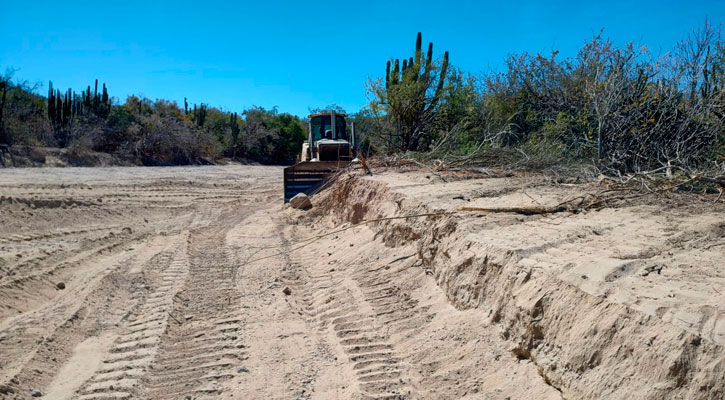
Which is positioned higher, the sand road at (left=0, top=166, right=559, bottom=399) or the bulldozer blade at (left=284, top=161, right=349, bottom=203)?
the bulldozer blade at (left=284, top=161, right=349, bottom=203)

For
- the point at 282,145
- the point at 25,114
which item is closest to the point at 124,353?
the point at 25,114

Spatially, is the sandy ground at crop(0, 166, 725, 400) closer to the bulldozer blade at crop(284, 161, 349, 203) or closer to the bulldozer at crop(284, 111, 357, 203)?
the bulldozer blade at crop(284, 161, 349, 203)

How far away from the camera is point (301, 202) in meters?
13.3

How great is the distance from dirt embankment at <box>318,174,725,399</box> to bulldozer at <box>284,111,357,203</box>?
7808 mm

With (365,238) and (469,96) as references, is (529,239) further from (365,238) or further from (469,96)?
(469,96)

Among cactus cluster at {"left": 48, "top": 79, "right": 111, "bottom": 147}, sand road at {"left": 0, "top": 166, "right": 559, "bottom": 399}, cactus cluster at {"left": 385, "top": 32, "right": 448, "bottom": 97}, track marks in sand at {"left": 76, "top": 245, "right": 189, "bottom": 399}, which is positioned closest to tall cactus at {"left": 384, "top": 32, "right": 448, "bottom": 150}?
cactus cluster at {"left": 385, "top": 32, "right": 448, "bottom": 97}

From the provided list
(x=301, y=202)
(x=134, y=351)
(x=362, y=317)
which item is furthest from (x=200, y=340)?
(x=301, y=202)

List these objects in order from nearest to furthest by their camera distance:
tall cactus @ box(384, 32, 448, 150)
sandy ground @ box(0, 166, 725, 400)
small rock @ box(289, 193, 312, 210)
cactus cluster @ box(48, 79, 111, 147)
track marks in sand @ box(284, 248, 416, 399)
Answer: sandy ground @ box(0, 166, 725, 400), track marks in sand @ box(284, 248, 416, 399), small rock @ box(289, 193, 312, 210), tall cactus @ box(384, 32, 448, 150), cactus cluster @ box(48, 79, 111, 147)

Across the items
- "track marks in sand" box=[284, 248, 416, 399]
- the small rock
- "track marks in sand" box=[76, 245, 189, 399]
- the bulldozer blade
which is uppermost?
the bulldozer blade

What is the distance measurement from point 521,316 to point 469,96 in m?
15.3

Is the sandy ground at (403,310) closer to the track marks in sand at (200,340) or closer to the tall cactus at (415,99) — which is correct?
the track marks in sand at (200,340)

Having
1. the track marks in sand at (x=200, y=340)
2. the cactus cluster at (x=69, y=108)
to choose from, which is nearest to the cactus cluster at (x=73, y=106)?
the cactus cluster at (x=69, y=108)

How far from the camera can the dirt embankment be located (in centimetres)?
275

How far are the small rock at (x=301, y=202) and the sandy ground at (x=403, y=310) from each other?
4.06 m
